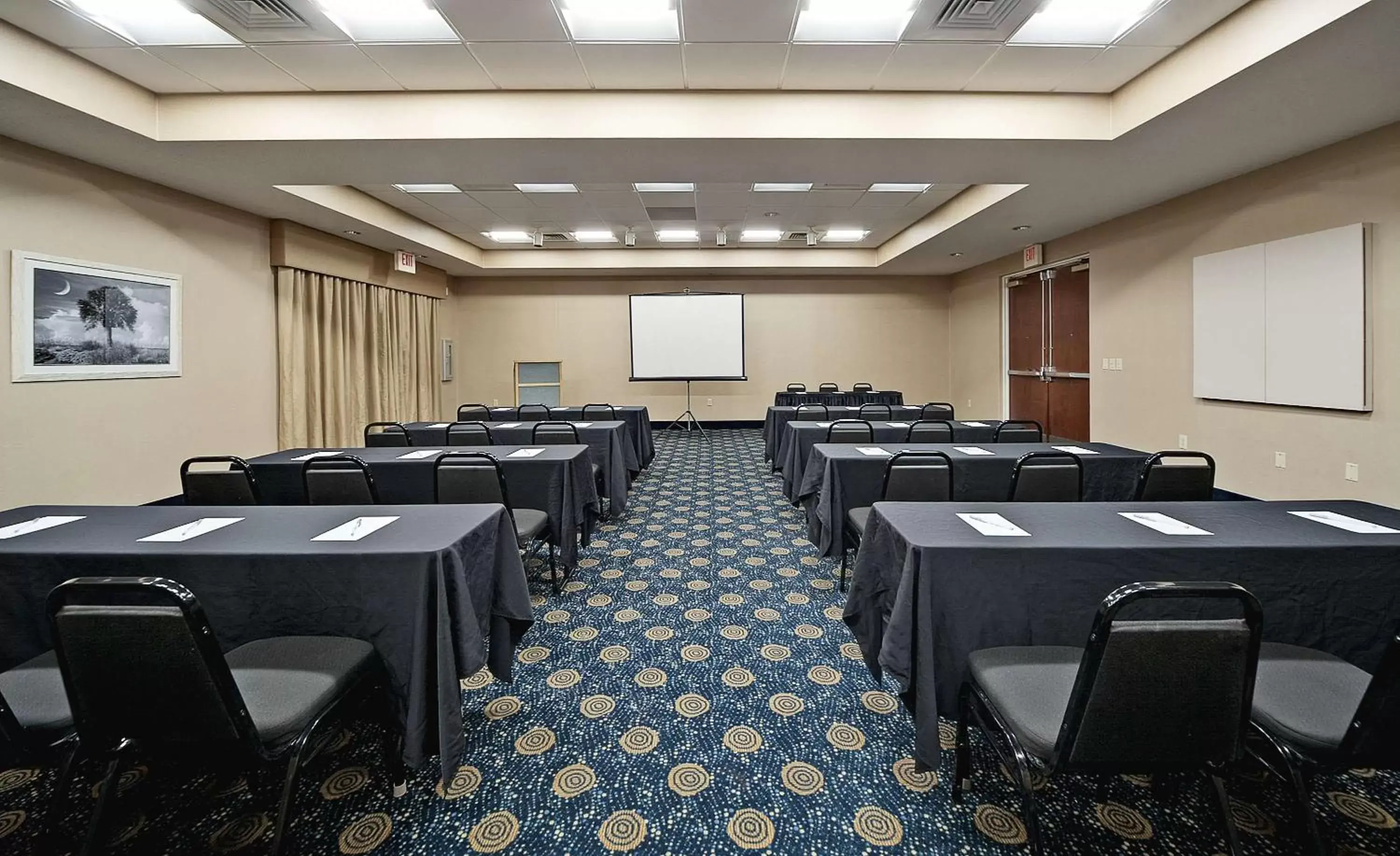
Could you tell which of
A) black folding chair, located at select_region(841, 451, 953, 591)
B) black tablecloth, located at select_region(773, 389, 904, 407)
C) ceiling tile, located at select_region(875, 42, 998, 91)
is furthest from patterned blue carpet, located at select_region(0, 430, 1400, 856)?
black tablecloth, located at select_region(773, 389, 904, 407)

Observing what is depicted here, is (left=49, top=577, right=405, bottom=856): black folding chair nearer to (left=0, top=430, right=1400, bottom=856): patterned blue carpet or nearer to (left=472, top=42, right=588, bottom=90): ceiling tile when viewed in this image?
(left=0, top=430, right=1400, bottom=856): patterned blue carpet

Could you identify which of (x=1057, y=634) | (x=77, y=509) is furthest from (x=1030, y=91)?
(x=77, y=509)

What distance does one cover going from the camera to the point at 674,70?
388 centimetres

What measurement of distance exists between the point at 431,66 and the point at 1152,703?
4.70m

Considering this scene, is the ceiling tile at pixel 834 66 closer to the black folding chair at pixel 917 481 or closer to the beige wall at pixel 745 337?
the black folding chair at pixel 917 481

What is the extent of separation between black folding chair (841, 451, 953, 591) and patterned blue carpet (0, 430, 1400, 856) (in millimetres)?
790

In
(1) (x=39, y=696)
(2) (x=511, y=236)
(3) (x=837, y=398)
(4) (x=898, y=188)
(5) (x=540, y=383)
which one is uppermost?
(2) (x=511, y=236)

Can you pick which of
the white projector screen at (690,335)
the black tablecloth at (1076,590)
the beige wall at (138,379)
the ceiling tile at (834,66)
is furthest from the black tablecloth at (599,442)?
the white projector screen at (690,335)

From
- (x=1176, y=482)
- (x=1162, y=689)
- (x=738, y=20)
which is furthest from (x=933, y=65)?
(x=1162, y=689)

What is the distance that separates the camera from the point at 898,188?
627cm

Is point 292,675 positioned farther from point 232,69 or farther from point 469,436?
point 232,69

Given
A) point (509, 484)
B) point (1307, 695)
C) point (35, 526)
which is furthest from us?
point (509, 484)

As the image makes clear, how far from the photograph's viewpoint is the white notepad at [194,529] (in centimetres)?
186

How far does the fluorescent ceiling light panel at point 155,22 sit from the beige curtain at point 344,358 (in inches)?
129
